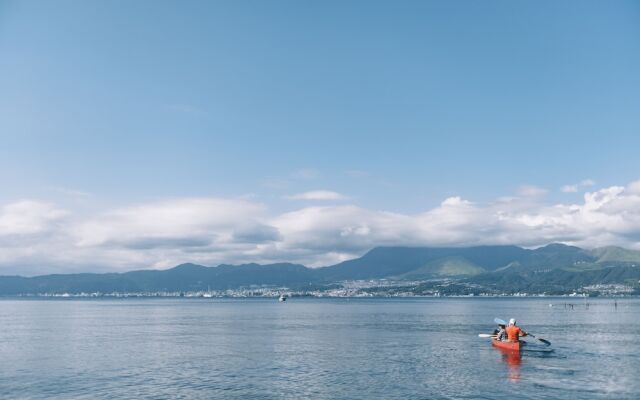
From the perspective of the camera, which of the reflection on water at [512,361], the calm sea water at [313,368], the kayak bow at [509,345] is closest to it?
the calm sea water at [313,368]

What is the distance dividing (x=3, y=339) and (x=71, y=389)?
66.8m

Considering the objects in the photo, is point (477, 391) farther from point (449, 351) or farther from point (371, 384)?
point (449, 351)

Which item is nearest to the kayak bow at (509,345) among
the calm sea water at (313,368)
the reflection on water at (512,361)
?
the reflection on water at (512,361)

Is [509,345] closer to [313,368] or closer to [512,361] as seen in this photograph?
[512,361]

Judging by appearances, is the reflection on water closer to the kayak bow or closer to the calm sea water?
the calm sea water

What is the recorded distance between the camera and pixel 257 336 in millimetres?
113125

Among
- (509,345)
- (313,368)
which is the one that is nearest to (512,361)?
(509,345)

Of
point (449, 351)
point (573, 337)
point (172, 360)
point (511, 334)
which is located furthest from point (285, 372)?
point (573, 337)

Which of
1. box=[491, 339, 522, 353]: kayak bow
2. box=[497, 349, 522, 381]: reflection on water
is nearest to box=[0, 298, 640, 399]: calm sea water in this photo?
box=[497, 349, 522, 381]: reflection on water

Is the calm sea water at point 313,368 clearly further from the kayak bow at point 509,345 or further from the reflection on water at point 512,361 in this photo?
the kayak bow at point 509,345

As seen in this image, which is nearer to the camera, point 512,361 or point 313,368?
point 313,368

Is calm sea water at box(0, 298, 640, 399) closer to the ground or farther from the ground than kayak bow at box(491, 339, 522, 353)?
closer to the ground

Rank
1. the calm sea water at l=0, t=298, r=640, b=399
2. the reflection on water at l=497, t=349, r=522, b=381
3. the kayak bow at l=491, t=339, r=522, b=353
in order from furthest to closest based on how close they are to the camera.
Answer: the kayak bow at l=491, t=339, r=522, b=353
the reflection on water at l=497, t=349, r=522, b=381
the calm sea water at l=0, t=298, r=640, b=399

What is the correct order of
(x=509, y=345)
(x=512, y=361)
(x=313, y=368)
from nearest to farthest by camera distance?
Result: (x=313, y=368) → (x=512, y=361) → (x=509, y=345)
